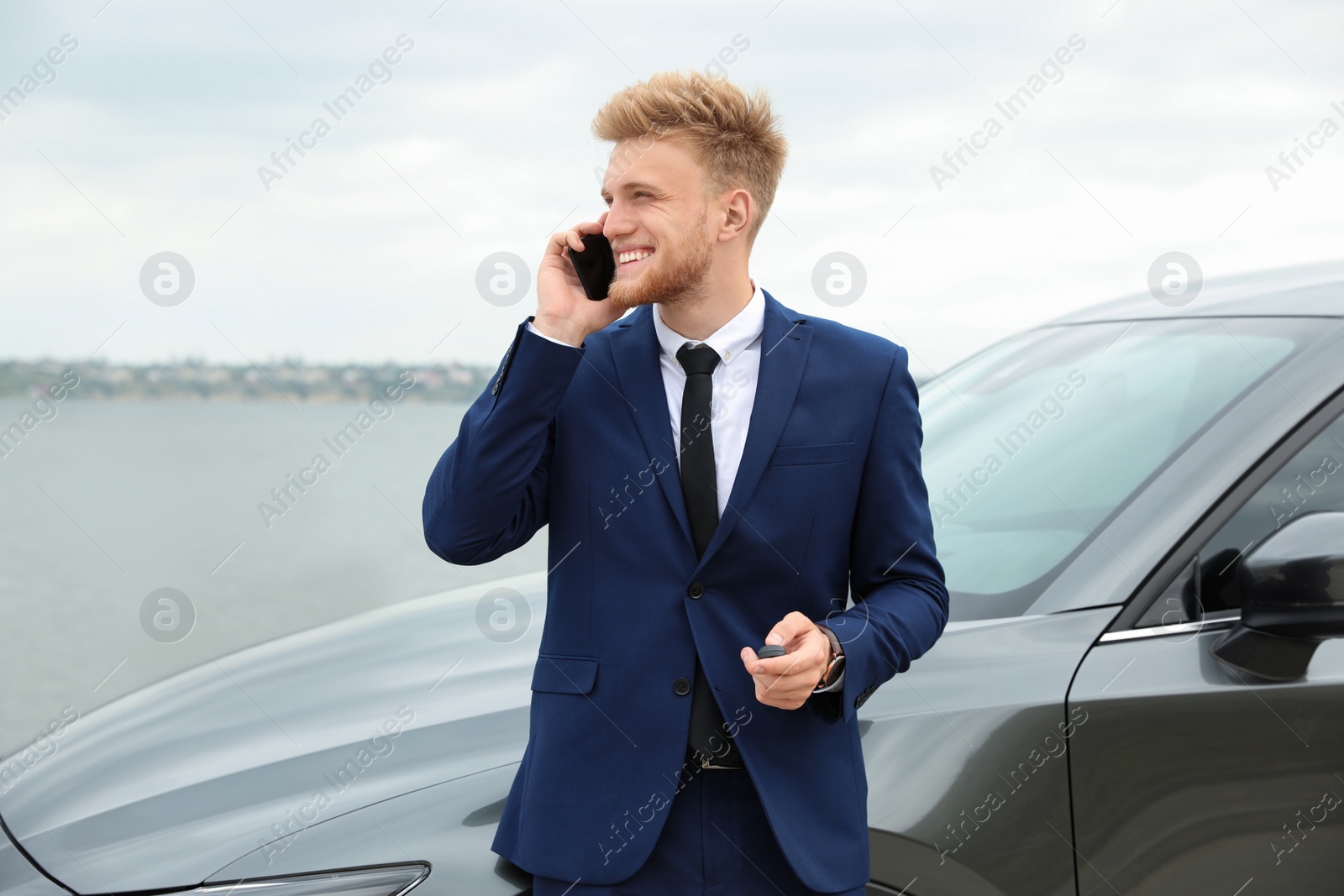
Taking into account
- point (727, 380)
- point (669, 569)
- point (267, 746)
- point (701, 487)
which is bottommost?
point (267, 746)

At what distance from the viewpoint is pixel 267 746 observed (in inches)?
73.0

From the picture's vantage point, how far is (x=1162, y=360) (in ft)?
7.79

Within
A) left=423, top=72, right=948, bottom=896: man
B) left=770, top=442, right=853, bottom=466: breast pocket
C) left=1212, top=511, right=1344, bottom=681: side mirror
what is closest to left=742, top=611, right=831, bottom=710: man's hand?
left=423, top=72, right=948, bottom=896: man

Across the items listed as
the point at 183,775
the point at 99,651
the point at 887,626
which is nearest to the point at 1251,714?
the point at 887,626

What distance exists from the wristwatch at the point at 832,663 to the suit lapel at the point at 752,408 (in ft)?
0.62

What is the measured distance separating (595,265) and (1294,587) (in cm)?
120

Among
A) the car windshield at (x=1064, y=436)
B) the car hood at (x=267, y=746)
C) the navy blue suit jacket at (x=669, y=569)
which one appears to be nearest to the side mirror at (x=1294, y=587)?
the car windshield at (x=1064, y=436)

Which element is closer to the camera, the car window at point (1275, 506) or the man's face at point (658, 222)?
the man's face at point (658, 222)

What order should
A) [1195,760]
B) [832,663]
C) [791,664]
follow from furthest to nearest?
[1195,760]
[832,663]
[791,664]

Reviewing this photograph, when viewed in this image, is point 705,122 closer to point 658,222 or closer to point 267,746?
point 658,222

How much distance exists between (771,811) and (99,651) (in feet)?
23.1

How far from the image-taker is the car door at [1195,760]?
5.79 feet

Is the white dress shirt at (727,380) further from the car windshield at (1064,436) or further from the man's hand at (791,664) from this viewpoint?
the car windshield at (1064,436)

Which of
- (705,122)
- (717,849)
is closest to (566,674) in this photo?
(717,849)
